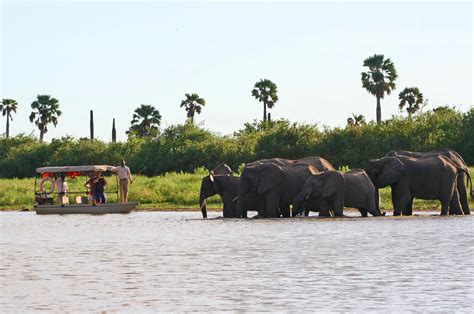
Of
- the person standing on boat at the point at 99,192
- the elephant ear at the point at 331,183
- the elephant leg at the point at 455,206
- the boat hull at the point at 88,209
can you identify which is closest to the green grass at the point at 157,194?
the person standing on boat at the point at 99,192

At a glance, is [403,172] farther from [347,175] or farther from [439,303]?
[439,303]

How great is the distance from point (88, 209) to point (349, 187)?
1256cm

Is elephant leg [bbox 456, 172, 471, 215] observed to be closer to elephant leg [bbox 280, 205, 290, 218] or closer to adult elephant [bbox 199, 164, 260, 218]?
elephant leg [bbox 280, 205, 290, 218]

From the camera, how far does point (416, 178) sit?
1428 inches

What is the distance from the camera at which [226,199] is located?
126 feet

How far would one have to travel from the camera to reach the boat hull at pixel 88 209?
44062mm

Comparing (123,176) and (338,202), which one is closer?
(338,202)

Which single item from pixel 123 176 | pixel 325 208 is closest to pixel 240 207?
pixel 325 208

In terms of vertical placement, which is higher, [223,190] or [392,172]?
[392,172]

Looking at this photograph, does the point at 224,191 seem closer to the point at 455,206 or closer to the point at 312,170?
the point at 312,170

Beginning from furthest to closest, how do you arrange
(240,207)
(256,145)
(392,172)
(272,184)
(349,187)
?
(256,145) < (240,207) < (272,184) < (392,172) < (349,187)

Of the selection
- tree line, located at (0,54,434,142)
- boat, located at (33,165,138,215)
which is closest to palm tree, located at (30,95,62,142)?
tree line, located at (0,54,434,142)

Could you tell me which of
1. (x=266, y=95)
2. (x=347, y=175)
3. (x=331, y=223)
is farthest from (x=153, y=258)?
(x=266, y=95)

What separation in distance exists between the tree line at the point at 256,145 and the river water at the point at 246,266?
1197 inches
